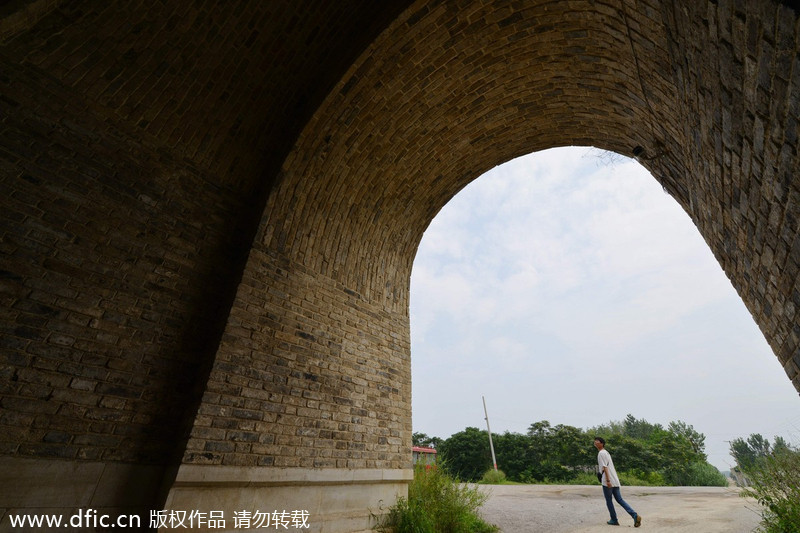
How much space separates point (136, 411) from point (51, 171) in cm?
246

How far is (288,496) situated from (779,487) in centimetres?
569

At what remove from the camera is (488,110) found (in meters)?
5.24

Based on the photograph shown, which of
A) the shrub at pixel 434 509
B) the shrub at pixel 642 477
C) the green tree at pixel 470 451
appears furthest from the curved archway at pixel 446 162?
the green tree at pixel 470 451

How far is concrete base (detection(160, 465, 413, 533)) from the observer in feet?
10.1

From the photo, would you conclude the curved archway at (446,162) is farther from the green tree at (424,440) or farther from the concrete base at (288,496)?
the green tree at (424,440)

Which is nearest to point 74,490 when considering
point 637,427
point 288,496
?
point 288,496

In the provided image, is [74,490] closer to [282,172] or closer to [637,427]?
[282,172]

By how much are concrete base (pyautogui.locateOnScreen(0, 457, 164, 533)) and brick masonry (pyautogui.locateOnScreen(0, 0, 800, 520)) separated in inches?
5.5

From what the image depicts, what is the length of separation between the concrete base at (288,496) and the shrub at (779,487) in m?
4.40

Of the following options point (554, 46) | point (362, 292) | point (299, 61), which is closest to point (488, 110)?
point (554, 46)

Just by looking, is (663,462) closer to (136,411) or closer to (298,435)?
(298,435)

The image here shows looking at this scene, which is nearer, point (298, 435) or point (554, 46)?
point (298, 435)

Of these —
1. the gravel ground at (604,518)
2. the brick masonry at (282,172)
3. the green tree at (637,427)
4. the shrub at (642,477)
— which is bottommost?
the gravel ground at (604,518)

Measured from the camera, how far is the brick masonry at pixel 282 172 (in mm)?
2555
